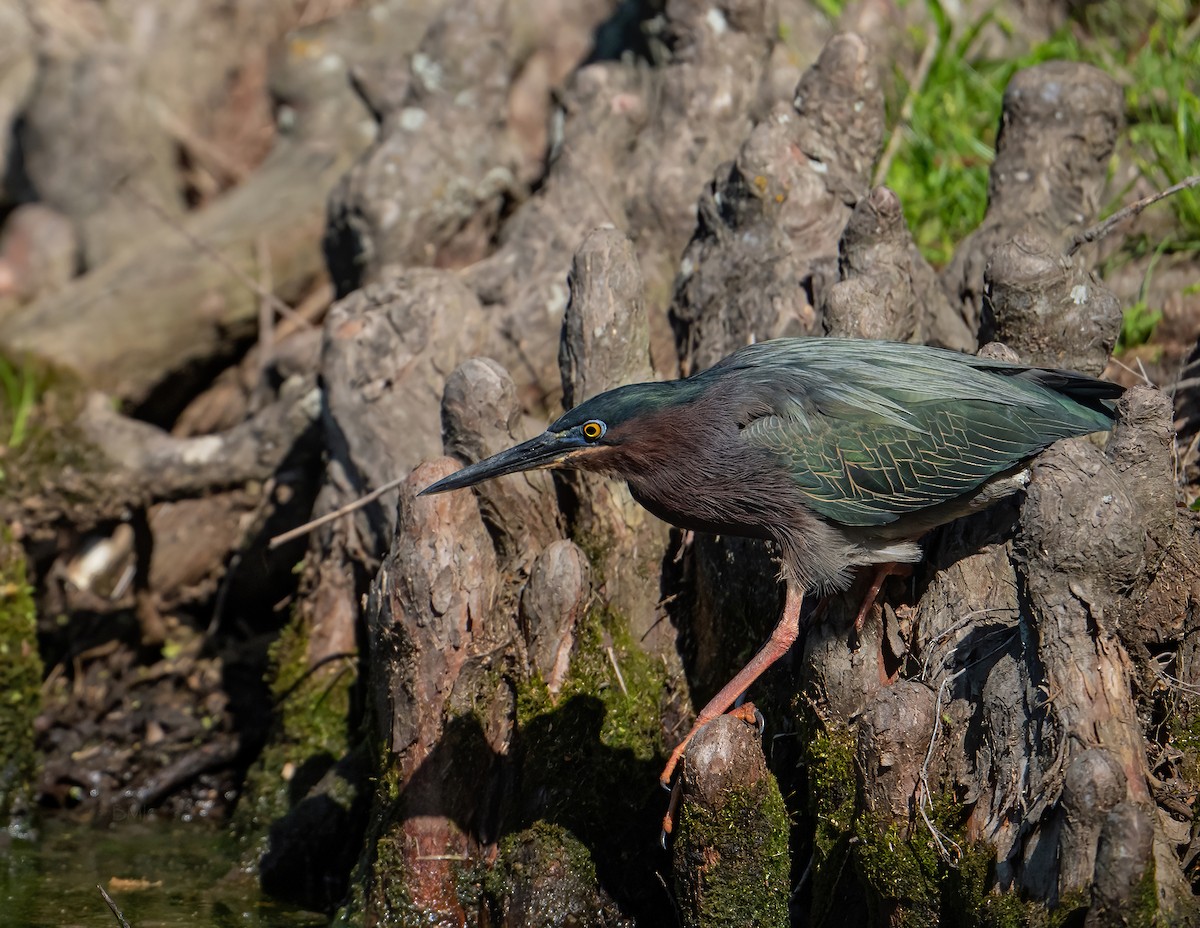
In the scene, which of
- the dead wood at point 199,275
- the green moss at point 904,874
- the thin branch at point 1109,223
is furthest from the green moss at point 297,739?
the thin branch at point 1109,223

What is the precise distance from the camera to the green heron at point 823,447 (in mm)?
4367

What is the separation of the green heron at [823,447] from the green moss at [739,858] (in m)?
0.38

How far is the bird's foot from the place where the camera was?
169 inches

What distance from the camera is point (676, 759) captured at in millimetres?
4395

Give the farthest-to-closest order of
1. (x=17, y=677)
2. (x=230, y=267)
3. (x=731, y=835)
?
1. (x=230, y=267)
2. (x=17, y=677)
3. (x=731, y=835)

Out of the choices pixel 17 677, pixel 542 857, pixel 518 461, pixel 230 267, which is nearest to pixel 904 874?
pixel 542 857

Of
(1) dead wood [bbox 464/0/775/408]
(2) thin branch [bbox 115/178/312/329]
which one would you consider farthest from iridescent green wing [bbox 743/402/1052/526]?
(2) thin branch [bbox 115/178/312/329]

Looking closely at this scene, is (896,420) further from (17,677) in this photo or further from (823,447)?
(17,677)

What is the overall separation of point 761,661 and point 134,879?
114 inches

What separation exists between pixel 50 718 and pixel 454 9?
4.27 metres

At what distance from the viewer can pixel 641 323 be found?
5195 mm

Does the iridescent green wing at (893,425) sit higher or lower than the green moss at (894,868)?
higher

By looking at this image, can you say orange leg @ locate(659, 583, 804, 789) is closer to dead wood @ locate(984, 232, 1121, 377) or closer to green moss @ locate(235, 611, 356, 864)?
dead wood @ locate(984, 232, 1121, 377)

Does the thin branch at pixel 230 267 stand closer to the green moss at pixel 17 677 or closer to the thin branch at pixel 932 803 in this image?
the green moss at pixel 17 677
